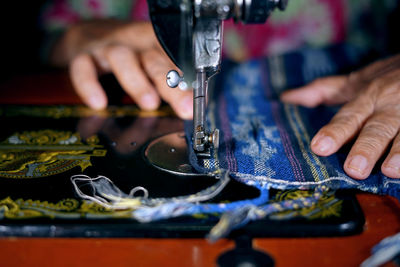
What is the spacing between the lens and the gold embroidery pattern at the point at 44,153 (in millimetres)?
892

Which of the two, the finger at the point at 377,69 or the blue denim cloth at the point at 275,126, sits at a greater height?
the finger at the point at 377,69

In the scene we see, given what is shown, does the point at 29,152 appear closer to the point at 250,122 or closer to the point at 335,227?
the point at 250,122

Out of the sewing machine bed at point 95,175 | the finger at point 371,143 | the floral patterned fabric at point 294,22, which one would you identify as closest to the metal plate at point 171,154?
the sewing machine bed at point 95,175

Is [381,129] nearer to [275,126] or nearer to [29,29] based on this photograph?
[275,126]

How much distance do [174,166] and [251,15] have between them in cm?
36

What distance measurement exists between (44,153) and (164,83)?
1.41 ft

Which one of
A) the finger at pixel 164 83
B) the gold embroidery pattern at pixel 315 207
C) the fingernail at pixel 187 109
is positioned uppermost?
the finger at pixel 164 83

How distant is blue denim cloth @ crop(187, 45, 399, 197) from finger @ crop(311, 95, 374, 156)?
0.02 m

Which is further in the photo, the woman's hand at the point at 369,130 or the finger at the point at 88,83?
the finger at the point at 88,83

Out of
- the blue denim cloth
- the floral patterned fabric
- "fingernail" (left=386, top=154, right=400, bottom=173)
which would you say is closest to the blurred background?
the floral patterned fabric

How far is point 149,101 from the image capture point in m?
1.23

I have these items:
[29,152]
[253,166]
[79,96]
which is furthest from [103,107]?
[253,166]

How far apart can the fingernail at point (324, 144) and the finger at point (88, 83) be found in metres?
0.67

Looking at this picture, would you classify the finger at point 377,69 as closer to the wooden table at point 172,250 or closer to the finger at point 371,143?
the finger at point 371,143
